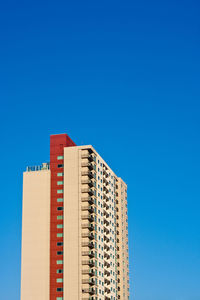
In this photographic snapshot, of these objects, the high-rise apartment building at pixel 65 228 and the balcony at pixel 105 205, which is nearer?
the high-rise apartment building at pixel 65 228

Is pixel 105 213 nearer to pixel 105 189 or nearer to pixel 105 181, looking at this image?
pixel 105 189

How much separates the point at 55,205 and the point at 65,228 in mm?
7222

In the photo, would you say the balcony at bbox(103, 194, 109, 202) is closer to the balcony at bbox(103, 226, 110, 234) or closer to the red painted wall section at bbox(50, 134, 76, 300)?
the balcony at bbox(103, 226, 110, 234)

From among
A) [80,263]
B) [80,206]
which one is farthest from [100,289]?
[80,206]

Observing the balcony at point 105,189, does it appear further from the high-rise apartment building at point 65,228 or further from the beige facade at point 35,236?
the beige facade at point 35,236

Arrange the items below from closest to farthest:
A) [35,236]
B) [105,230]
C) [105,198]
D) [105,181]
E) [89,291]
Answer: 1. [89,291]
2. [35,236]
3. [105,230]
4. [105,198]
5. [105,181]

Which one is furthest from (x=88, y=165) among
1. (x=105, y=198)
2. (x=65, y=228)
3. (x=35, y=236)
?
(x=35, y=236)

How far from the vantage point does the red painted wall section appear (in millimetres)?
137750

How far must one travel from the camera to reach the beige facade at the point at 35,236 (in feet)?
455

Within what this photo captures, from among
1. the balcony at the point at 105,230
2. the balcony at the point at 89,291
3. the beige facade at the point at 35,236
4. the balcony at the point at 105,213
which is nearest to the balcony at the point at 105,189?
the balcony at the point at 105,213


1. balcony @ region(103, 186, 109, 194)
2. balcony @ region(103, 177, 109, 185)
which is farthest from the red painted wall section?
balcony @ region(103, 186, 109, 194)

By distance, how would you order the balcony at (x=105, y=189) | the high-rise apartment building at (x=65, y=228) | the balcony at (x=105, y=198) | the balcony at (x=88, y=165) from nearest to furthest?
the high-rise apartment building at (x=65, y=228), the balcony at (x=88, y=165), the balcony at (x=105, y=198), the balcony at (x=105, y=189)

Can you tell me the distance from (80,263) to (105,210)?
25.9 m

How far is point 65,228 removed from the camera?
462 feet
